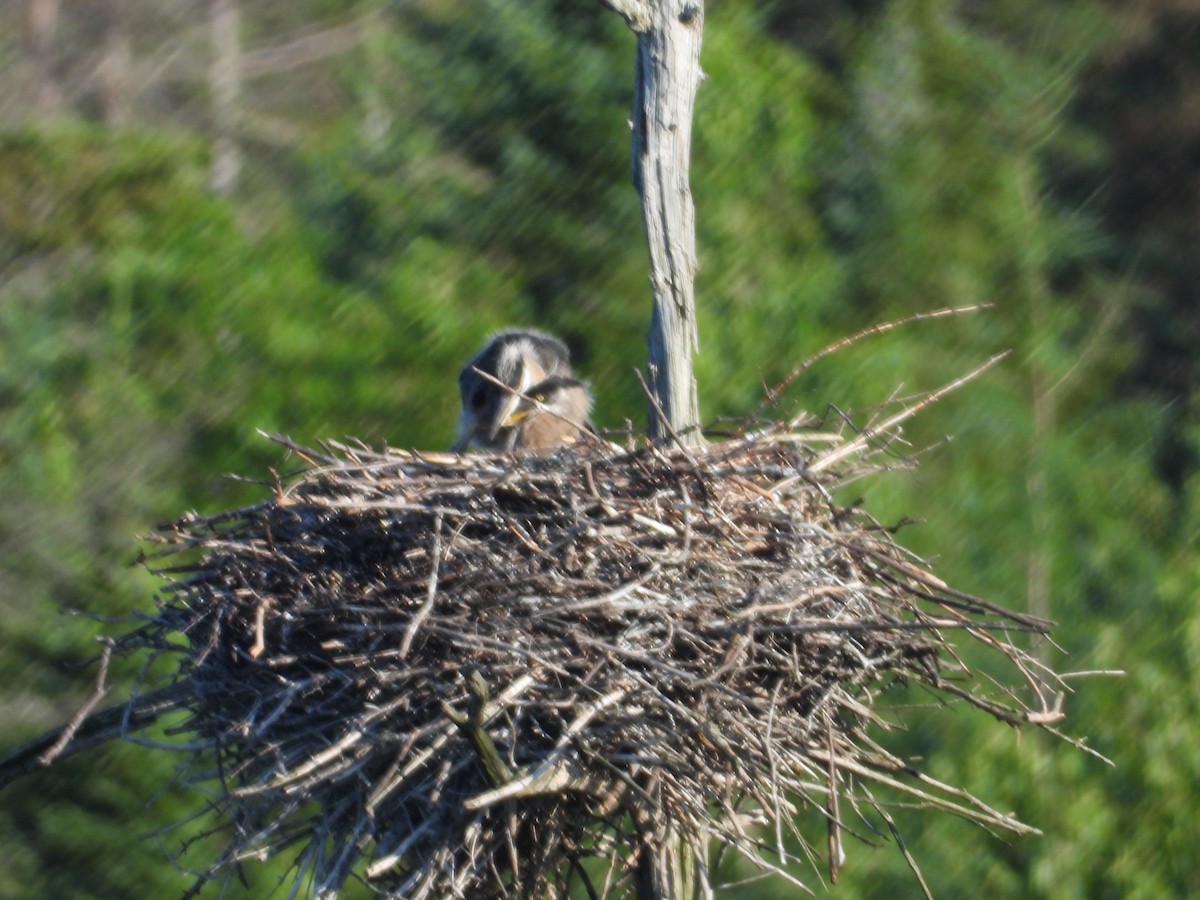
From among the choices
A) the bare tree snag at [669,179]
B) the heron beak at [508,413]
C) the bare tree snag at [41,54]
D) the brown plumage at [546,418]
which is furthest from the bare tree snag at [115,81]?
the bare tree snag at [669,179]

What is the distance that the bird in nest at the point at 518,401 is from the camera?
4.47 metres

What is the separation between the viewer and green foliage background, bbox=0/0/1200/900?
6.53 m

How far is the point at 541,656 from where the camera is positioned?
302cm

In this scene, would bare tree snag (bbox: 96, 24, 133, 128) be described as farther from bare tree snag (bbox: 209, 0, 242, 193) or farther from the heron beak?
the heron beak

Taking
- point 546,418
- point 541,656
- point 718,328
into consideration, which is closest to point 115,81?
point 718,328

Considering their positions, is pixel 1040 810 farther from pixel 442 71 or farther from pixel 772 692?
pixel 442 71

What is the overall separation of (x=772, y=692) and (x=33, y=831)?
5.55m

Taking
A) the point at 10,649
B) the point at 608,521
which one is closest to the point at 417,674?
the point at 608,521

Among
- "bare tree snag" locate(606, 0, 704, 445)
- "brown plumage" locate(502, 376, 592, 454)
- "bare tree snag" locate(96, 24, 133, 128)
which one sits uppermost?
"bare tree snag" locate(606, 0, 704, 445)

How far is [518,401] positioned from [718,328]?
259 centimetres

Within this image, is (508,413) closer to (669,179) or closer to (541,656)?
(669,179)

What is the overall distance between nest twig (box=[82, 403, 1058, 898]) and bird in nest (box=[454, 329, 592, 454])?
91 cm

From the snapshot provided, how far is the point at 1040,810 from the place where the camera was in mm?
6230

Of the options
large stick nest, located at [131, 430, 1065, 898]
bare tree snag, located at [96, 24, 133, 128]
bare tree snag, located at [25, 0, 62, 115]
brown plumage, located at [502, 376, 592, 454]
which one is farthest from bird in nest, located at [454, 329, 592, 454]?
bare tree snag, located at [96, 24, 133, 128]
